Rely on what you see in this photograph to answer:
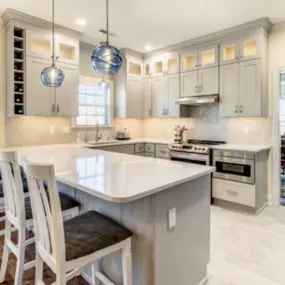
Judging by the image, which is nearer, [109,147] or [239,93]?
[239,93]

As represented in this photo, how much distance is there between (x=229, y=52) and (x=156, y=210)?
3680mm

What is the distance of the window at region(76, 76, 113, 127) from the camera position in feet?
A: 15.8

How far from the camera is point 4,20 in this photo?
3553 mm

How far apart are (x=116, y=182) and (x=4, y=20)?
3.40 m

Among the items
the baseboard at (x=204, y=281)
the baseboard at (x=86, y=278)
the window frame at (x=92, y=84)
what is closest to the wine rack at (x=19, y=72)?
the window frame at (x=92, y=84)

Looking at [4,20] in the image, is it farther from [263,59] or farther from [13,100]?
[263,59]

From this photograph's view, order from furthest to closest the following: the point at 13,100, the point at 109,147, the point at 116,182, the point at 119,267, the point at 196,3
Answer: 1. the point at 109,147
2. the point at 13,100
3. the point at 196,3
4. the point at 119,267
5. the point at 116,182

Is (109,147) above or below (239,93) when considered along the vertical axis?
below

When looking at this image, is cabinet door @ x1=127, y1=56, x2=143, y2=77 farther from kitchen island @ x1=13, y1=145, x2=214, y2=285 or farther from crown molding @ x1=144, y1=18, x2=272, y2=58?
kitchen island @ x1=13, y1=145, x2=214, y2=285

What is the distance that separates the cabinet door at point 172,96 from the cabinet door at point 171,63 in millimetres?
114

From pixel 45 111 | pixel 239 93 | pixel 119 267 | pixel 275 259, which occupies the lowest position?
pixel 275 259

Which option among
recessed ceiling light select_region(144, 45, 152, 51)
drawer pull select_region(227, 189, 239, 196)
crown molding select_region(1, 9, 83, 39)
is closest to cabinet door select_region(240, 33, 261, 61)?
recessed ceiling light select_region(144, 45, 152, 51)

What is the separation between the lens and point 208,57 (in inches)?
180

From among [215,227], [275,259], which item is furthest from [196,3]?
[275,259]
